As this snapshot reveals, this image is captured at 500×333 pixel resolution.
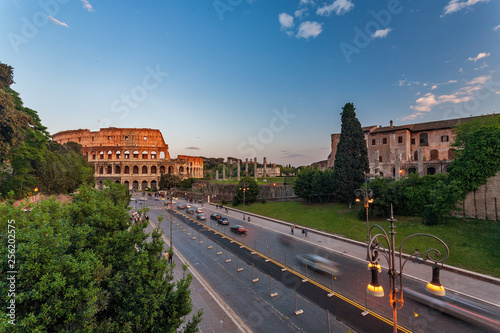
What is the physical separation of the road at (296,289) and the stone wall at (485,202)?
14.2m

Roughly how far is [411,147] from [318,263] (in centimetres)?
4089

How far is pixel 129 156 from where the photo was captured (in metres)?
84.3

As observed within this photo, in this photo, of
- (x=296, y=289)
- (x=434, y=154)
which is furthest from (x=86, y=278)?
(x=434, y=154)

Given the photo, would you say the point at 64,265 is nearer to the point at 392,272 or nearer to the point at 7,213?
the point at 7,213

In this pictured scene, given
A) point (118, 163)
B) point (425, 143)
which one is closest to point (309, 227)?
point (425, 143)

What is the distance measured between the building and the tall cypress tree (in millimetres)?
13829

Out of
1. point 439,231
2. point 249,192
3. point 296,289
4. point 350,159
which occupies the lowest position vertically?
point 296,289

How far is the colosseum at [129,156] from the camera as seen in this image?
270ft

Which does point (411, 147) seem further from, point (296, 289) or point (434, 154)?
point (296, 289)

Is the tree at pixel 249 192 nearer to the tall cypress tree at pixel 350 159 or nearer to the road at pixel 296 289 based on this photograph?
the tall cypress tree at pixel 350 159

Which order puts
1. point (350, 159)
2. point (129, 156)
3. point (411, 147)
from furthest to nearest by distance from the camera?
point (129, 156)
point (411, 147)
point (350, 159)

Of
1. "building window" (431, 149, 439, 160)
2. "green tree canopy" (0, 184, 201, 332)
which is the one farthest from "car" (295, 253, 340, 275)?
"building window" (431, 149, 439, 160)

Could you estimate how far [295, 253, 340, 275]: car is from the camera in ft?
49.3

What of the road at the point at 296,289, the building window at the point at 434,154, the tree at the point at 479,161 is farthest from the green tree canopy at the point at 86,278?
the building window at the point at 434,154
